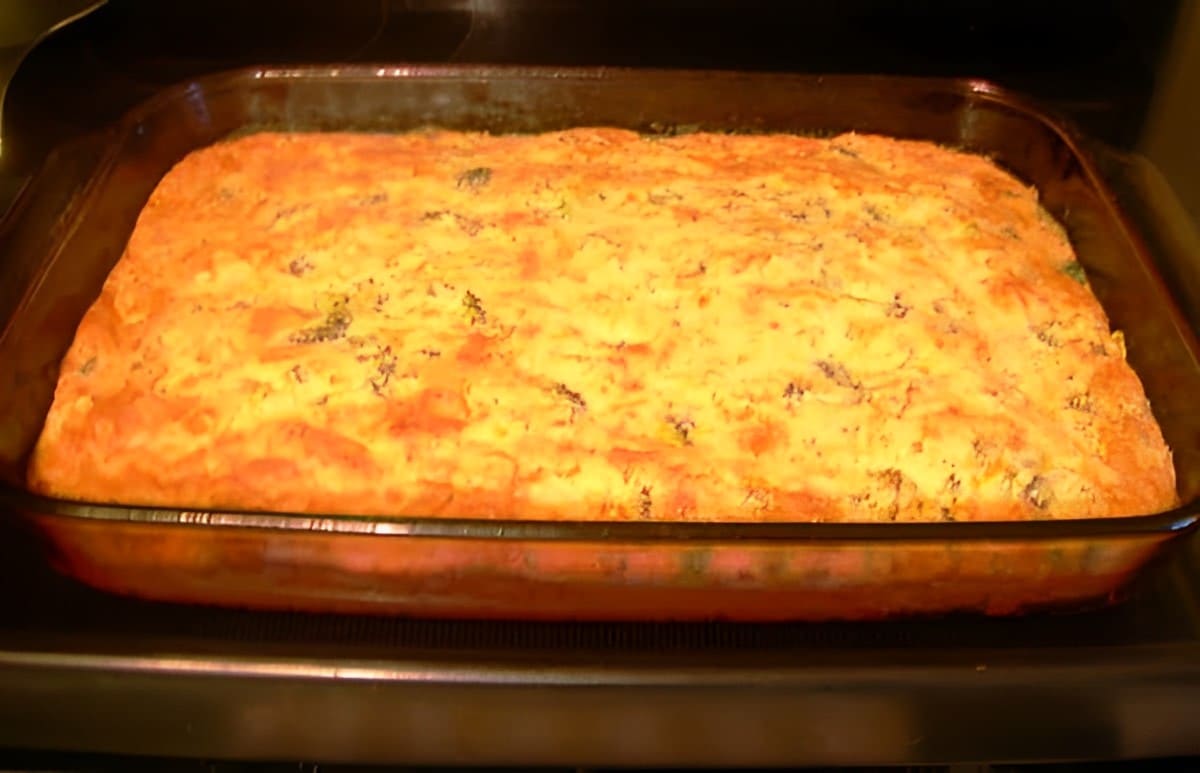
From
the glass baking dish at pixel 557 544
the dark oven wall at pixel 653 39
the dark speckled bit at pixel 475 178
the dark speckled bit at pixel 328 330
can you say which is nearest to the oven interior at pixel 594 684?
the glass baking dish at pixel 557 544

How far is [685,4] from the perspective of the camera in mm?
1755

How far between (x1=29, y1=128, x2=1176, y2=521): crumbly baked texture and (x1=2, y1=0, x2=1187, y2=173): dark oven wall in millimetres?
238

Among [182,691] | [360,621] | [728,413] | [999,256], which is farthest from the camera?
[999,256]

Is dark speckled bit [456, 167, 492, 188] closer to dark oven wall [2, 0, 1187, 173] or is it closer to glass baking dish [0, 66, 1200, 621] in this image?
dark oven wall [2, 0, 1187, 173]

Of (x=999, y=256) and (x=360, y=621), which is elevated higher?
(x=999, y=256)

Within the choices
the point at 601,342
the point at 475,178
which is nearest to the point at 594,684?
the point at 601,342

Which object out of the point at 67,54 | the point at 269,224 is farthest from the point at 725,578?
the point at 67,54

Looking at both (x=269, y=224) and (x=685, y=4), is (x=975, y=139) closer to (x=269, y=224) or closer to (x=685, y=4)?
(x=685, y=4)

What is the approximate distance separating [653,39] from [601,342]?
2.41 feet

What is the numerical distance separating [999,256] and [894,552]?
0.61 metres

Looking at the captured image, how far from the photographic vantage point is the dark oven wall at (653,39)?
5.50ft

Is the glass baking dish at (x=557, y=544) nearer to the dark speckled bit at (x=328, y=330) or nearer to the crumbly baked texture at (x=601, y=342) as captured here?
the crumbly baked texture at (x=601, y=342)

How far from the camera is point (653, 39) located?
1752mm

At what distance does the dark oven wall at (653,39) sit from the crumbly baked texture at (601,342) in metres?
0.24
